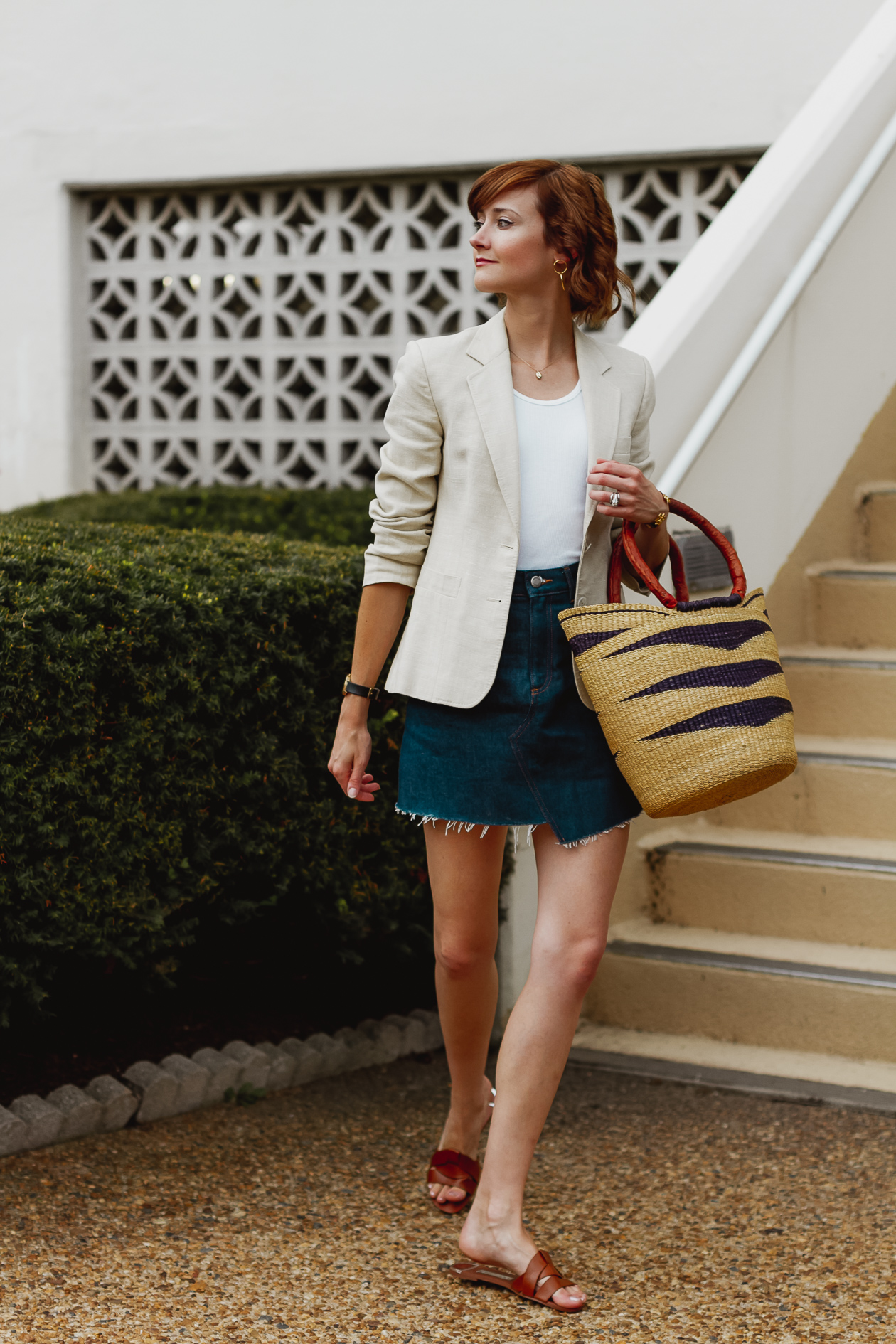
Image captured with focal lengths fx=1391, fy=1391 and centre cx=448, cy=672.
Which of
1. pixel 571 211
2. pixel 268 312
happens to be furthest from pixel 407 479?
pixel 268 312

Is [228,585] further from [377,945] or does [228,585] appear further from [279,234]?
[279,234]

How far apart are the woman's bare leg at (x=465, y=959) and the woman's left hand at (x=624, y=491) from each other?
66 cm

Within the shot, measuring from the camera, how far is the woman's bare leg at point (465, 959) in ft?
9.19

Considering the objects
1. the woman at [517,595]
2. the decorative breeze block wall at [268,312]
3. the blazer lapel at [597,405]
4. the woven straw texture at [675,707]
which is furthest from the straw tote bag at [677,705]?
the decorative breeze block wall at [268,312]

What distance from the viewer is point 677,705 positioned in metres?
2.54

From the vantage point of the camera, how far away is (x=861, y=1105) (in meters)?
3.57

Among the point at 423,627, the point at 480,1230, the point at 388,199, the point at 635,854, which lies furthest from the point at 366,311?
the point at 480,1230

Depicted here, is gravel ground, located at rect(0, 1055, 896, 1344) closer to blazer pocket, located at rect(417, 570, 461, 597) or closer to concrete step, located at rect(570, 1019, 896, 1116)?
concrete step, located at rect(570, 1019, 896, 1116)

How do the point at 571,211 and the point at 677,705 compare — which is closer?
the point at 677,705

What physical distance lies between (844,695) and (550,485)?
2272mm

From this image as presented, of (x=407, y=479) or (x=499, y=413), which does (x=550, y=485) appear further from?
(x=407, y=479)

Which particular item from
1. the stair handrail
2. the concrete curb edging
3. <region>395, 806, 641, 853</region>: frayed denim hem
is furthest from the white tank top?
the concrete curb edging

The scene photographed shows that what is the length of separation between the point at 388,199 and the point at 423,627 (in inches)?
212

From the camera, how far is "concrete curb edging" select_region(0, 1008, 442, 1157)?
3.24 metres
